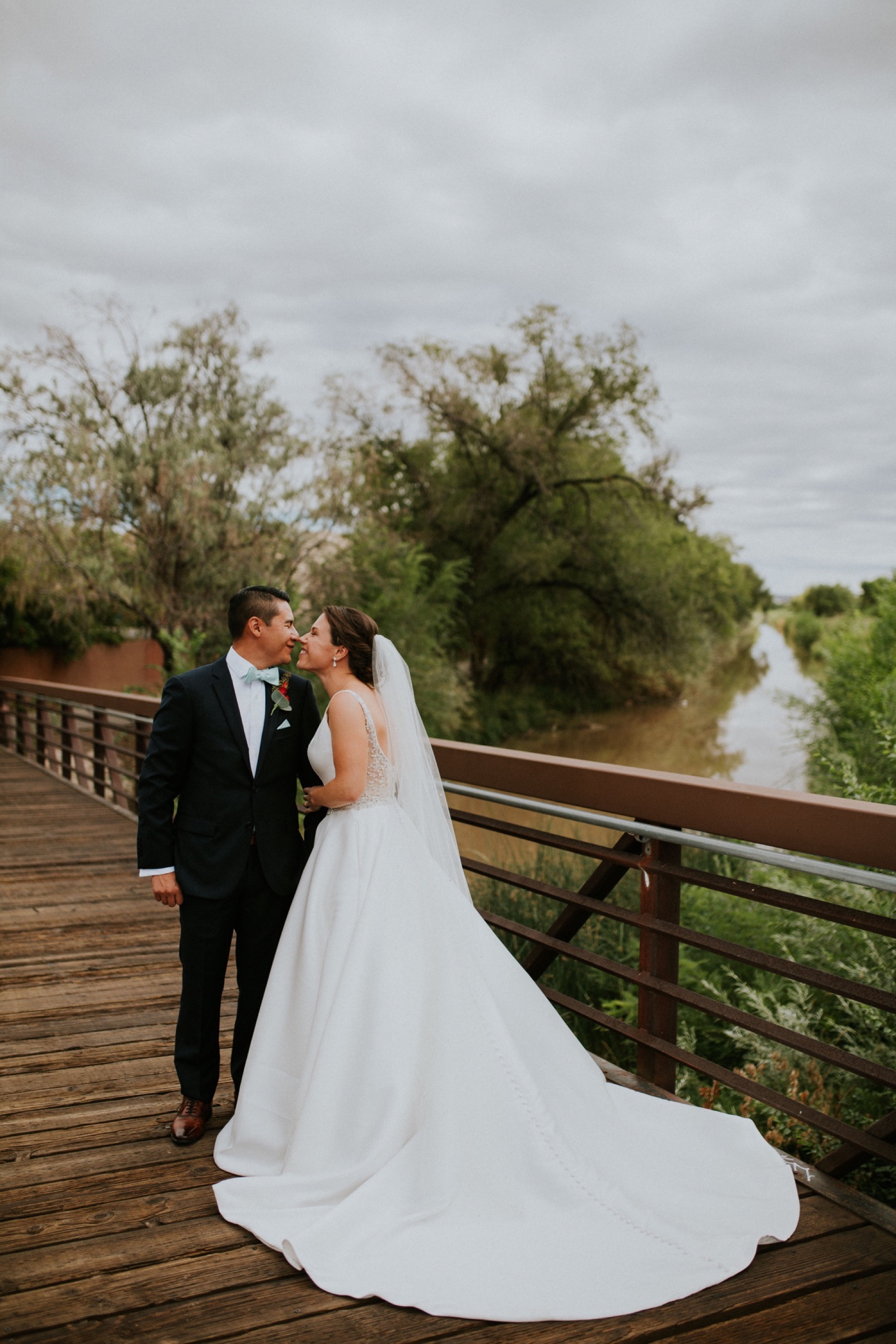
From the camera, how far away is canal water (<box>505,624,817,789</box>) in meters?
20.2

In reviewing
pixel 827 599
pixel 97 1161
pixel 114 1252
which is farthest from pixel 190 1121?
pixel 827 599

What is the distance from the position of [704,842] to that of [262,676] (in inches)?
52.7

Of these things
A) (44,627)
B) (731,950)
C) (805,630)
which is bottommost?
(731,950)

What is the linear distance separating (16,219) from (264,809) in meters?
21.2

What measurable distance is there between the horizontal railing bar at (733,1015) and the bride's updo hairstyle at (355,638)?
1.08 meters

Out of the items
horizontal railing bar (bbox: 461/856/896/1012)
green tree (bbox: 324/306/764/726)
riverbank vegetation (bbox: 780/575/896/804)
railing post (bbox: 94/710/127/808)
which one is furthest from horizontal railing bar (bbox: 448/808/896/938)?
green tree (bbox: 324/306/764/726)

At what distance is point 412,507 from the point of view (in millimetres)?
24297

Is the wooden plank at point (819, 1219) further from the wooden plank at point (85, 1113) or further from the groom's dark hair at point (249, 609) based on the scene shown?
the groom's dark hair at point (249, 609)

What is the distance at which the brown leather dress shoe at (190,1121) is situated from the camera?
2812mm

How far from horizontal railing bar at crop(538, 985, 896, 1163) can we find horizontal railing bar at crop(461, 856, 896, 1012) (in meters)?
0.29

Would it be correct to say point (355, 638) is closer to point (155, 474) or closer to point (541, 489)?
point (155, 474)

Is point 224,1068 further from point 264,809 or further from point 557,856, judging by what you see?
point 557,856

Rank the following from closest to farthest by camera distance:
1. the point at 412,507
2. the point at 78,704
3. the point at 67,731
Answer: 1. the point at 78,704
2. the point at 67,731
3. the point at 412,507

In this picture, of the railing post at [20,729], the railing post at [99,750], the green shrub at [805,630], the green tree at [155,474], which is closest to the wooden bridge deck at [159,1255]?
the railing post at [99,750]
